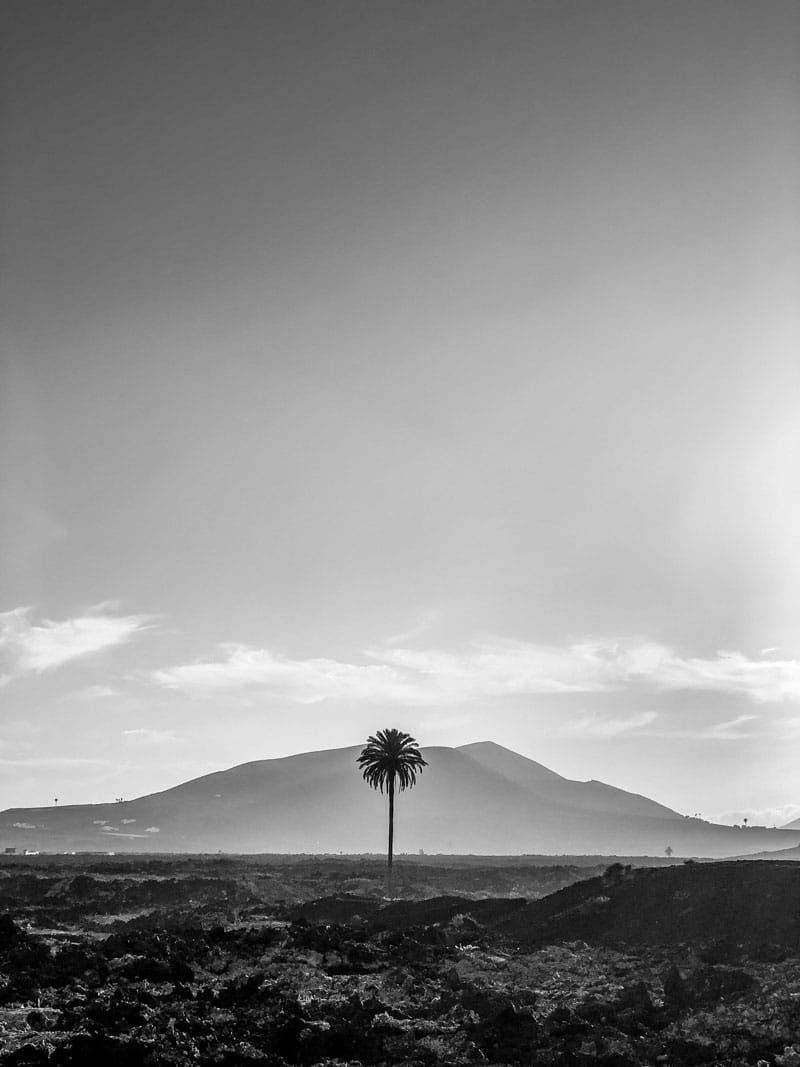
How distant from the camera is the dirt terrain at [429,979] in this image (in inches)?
1121

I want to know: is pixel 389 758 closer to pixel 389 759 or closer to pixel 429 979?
pixel 389 759

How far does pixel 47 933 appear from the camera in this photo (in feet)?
182

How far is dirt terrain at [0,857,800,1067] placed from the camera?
93.5 ft

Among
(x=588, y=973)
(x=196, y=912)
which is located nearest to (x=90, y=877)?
(x=196, y=912)

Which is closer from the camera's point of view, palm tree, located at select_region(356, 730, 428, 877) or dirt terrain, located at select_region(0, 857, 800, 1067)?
dirt terrain, located at select_region(0, 857, 800, 1067)

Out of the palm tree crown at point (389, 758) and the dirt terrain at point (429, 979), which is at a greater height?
the palm tree crown at point (389, 758)

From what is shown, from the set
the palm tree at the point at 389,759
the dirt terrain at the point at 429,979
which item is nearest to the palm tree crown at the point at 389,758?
the palm tree at the point at 389,759

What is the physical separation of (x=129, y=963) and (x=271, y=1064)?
16.3 meters

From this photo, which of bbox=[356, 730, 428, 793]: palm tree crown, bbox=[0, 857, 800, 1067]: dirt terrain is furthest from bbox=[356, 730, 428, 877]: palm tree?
bbox=[0, 857, 800, 1067]: dirt terrain

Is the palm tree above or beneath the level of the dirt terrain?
above

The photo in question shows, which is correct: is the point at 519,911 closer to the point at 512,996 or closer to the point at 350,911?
the point at 350,911

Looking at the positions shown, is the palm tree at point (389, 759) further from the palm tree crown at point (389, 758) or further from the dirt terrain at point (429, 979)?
the dirt terrain at point (429, 979)

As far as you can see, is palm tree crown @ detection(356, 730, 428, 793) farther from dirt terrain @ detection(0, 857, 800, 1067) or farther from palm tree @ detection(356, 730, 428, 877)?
dirt terrain @ detection(0, 857, 800, 1067)

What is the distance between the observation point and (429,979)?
40500 mm
